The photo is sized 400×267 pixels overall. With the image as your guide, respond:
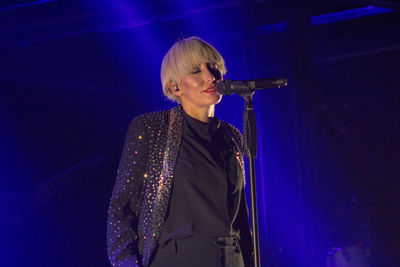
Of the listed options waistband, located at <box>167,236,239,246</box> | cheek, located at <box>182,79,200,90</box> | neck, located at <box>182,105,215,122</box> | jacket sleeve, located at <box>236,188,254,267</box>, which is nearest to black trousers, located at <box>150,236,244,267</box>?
waistband, located at <box>167,236,239,246</box>

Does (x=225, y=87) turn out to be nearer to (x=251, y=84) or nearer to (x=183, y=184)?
(x=251, y=84)

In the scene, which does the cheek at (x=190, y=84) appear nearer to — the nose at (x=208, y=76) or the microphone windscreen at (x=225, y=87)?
the nose at (x=208, y=76)

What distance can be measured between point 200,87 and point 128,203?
1.72 ft

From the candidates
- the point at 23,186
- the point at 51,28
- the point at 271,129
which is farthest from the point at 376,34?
the point at 23,186

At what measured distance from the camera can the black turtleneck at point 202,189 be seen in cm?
149

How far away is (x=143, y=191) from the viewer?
5.29 feet

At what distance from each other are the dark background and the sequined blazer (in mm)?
1803

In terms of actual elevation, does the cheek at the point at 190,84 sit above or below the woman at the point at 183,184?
above

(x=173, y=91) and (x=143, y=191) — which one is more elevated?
(x=173, y=91)

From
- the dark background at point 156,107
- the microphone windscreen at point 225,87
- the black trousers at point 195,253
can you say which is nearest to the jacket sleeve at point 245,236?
the black trousers at point 195,253

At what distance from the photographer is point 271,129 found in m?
4.12

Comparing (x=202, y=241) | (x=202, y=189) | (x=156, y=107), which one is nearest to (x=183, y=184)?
(x=202, y=189)

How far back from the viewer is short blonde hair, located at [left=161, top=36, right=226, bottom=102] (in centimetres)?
176

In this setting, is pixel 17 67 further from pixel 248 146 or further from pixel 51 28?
pixel 248 146
